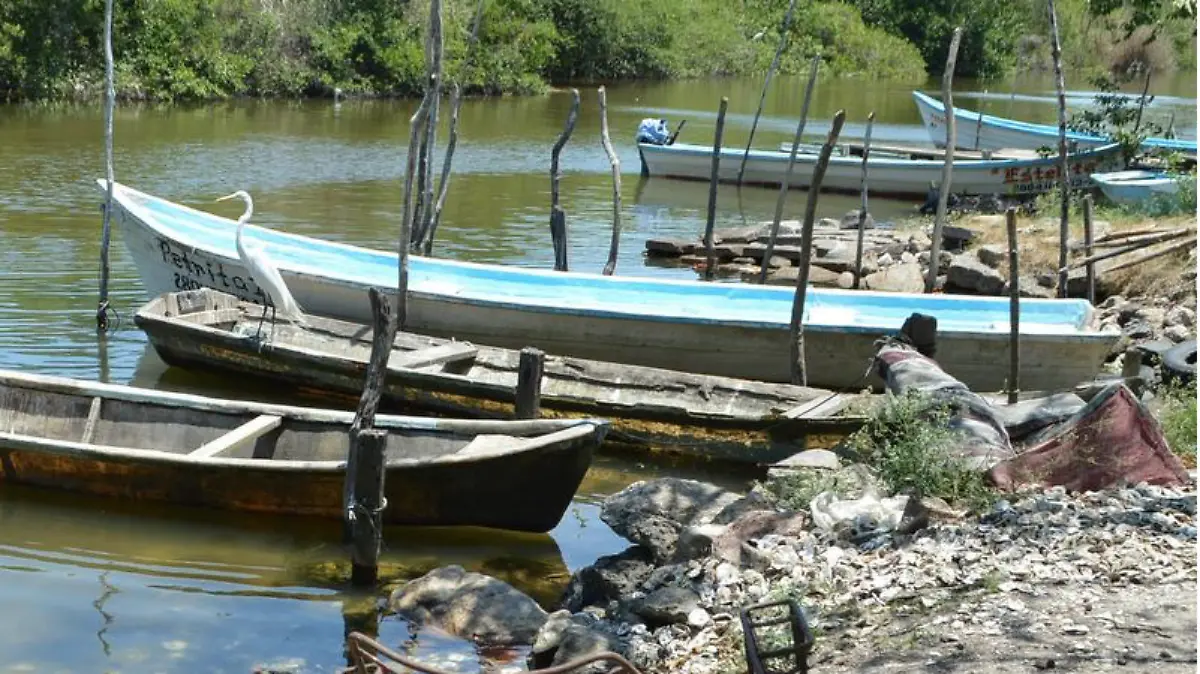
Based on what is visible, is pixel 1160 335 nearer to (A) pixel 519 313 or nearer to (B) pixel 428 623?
(A) pixel 519 313

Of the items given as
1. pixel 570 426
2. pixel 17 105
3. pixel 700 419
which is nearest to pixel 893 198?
pixel 700 419

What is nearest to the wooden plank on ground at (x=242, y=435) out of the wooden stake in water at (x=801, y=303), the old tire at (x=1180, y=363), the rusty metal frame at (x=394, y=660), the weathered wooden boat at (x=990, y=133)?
the rusty metal frame at (x=394, y=660)

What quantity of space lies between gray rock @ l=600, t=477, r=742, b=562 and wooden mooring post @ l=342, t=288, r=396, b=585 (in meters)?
1.44

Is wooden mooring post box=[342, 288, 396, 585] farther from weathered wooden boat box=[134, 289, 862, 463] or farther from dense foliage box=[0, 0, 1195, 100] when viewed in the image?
dense foliage box=[0, 0, 1195, 100]

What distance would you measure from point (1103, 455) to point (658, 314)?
5.54 m

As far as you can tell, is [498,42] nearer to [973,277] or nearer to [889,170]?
[889,170]

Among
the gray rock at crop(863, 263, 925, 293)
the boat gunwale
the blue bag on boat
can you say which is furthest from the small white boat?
the boat gunwale

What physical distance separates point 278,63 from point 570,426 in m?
32.0

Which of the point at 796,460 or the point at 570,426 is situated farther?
the point at 796,460

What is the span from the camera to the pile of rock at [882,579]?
6.60 m

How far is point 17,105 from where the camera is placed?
33656 mm

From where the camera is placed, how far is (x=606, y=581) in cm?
841

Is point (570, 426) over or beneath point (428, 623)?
over

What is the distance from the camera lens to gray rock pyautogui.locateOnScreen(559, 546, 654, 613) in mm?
8359
